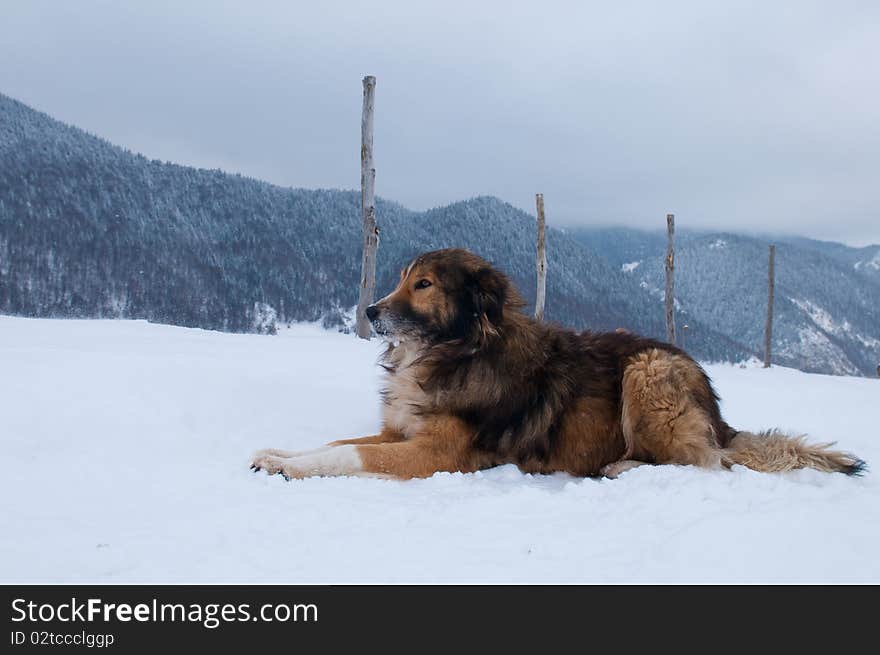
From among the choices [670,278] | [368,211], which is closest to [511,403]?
[368,211]

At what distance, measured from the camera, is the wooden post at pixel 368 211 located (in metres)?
16.8

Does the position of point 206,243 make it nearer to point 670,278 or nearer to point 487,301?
point 670,278

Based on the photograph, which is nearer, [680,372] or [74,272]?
[680,372]

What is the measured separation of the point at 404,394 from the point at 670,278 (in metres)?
21.5

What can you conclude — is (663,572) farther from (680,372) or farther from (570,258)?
(570,258)

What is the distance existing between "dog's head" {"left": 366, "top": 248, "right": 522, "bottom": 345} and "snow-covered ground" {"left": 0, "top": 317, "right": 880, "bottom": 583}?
45.0 inches

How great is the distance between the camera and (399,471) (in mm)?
4059

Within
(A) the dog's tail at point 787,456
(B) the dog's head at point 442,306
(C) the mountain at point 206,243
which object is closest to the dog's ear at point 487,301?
(B) the dog's head at point 442,306

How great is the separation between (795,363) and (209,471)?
195 meters

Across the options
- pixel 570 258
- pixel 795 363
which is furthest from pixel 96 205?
pixel 795 363

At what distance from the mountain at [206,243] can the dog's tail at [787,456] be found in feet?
246

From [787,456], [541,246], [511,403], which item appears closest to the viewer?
[787,456]

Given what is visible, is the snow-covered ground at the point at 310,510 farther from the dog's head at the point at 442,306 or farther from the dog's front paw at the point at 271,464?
the dog's head at the point at 442,306

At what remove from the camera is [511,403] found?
4.48 metres
